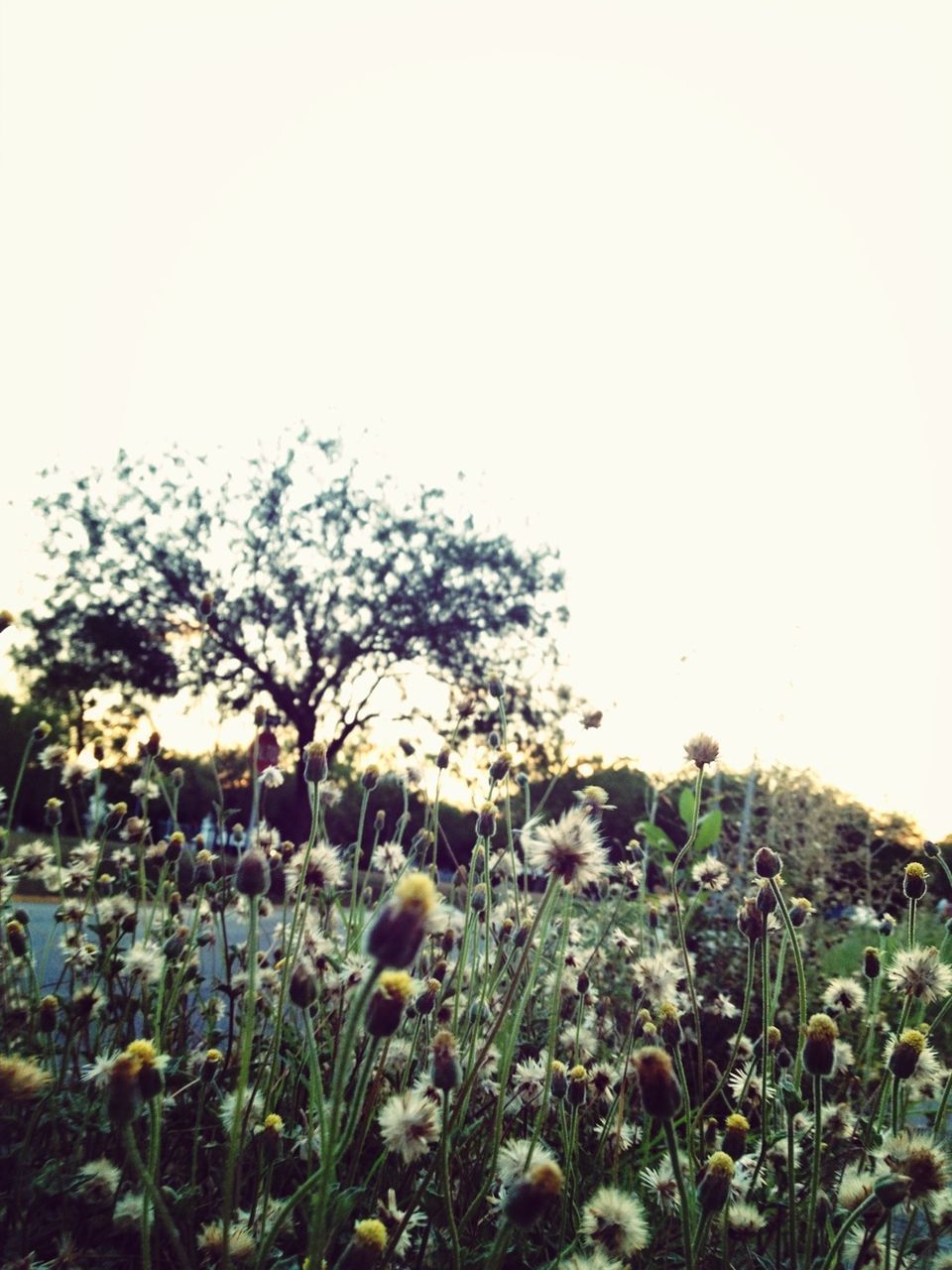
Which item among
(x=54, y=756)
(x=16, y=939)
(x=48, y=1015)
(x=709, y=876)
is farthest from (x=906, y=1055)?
(x=54, y=756)

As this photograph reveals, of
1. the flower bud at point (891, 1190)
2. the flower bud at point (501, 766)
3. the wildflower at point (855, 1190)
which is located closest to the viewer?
the flower bud at point (891, 1190)

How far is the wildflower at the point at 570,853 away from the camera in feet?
5.37

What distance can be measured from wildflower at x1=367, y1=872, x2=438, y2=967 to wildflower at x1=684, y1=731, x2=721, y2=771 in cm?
119

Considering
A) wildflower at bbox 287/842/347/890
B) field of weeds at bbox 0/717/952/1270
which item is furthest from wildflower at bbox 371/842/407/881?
wildflower at bbox 287/842/347/890

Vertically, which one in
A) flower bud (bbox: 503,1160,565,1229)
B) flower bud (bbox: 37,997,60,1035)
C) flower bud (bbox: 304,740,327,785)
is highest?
flower bud (bbox: 304,740,327,785)

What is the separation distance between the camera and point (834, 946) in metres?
6.73

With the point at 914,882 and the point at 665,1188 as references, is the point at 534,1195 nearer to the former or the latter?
the point at 665,1188

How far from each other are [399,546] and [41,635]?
352 inches

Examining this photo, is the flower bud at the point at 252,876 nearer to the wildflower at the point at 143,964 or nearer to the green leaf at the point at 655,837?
the wildflower at the point at 143,964

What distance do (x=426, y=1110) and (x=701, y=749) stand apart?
100cm

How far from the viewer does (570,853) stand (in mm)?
1643

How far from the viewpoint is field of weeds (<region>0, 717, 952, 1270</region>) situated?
129 centimetres

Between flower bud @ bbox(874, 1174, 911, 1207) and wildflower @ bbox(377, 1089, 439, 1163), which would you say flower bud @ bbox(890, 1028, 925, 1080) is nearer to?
flower bud @ bbox(874, 1174, 911, 1207)

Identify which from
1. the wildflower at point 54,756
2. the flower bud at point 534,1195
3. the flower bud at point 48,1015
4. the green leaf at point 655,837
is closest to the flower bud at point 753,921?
the flower bud at point 534,1195
